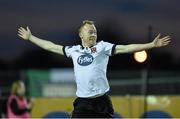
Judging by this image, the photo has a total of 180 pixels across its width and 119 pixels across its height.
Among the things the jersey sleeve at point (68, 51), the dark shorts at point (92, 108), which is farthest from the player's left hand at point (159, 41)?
the jersey sleeve at point (68, 51)

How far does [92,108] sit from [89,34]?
682 millimetres

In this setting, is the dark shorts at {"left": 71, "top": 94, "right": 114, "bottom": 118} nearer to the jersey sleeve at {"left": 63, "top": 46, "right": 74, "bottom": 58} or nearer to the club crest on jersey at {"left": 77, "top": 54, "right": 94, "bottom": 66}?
the club crest on jersey at {"left": 77, "top": 54, "right": 94, "bottom": 66}

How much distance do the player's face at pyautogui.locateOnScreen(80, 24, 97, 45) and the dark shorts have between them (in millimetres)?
522

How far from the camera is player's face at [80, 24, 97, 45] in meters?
6.59

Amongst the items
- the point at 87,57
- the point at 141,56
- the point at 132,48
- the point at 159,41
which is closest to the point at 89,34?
the point at 87,57

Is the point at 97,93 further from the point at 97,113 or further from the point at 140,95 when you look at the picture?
the point at 140,95

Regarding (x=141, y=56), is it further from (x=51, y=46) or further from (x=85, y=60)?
(x=85, y=60)

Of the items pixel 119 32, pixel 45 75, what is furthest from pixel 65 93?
pixel 119 32

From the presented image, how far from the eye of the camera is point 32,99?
36.8ft

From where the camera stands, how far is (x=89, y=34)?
6.58 m

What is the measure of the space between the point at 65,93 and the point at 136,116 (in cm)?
119

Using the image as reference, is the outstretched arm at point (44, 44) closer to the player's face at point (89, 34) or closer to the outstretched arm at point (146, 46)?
the player's face at point (89, 34)

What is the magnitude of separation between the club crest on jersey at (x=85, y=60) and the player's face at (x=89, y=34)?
139mm

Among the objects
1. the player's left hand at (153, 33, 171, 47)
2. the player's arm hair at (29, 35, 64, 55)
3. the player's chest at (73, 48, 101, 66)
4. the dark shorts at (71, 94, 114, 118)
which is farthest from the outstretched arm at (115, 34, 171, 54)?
the player's arm hair at (29, 35, 64, 55)
